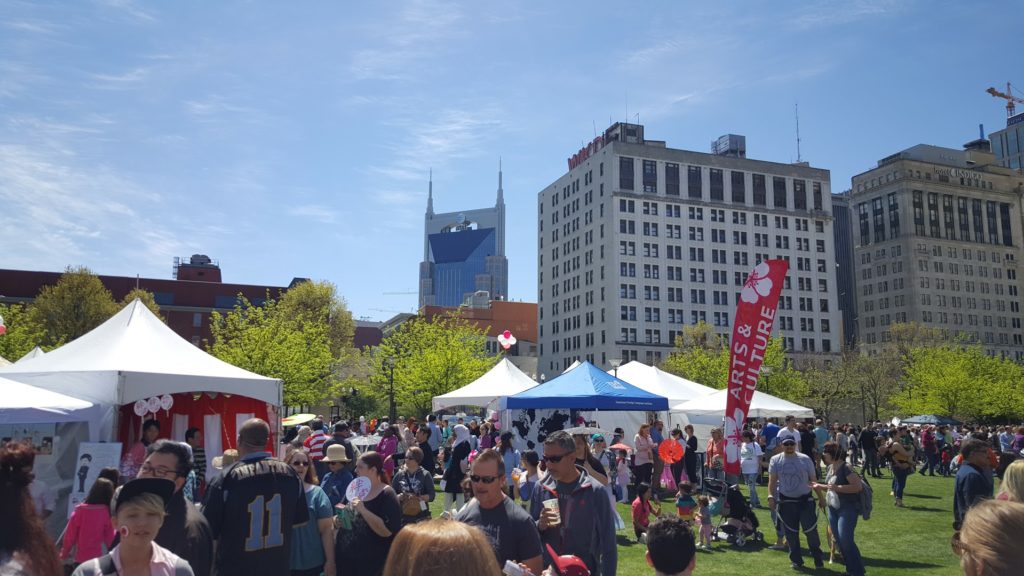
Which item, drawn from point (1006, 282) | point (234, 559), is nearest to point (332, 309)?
point (234, 559)

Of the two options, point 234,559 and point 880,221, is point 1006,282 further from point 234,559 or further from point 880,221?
point 234,559

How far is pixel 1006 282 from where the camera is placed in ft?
406

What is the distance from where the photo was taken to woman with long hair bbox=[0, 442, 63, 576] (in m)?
2.96

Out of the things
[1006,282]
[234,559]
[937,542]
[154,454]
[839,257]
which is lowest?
[937,542]

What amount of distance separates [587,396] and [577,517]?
1220cm

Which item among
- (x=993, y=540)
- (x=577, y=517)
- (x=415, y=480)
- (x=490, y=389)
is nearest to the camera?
(x=993, y=540)

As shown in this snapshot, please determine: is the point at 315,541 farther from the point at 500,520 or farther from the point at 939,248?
the point at 939,248

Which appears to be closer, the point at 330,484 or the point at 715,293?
the point at 330,484

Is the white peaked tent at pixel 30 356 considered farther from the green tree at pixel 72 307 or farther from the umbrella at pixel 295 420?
the green tree at pixel 72 307

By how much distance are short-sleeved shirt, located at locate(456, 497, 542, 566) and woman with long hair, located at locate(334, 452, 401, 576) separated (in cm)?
155

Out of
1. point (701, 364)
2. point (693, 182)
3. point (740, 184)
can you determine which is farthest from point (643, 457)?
point (740, 184)

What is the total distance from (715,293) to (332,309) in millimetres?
51596

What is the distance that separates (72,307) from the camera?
190 feet

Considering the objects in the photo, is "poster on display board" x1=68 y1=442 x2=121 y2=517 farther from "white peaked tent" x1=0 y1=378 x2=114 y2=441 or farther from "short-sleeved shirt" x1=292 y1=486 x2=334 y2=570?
"short-sleeved shirt" x1=292 y1=486 x2=334 y2=570
